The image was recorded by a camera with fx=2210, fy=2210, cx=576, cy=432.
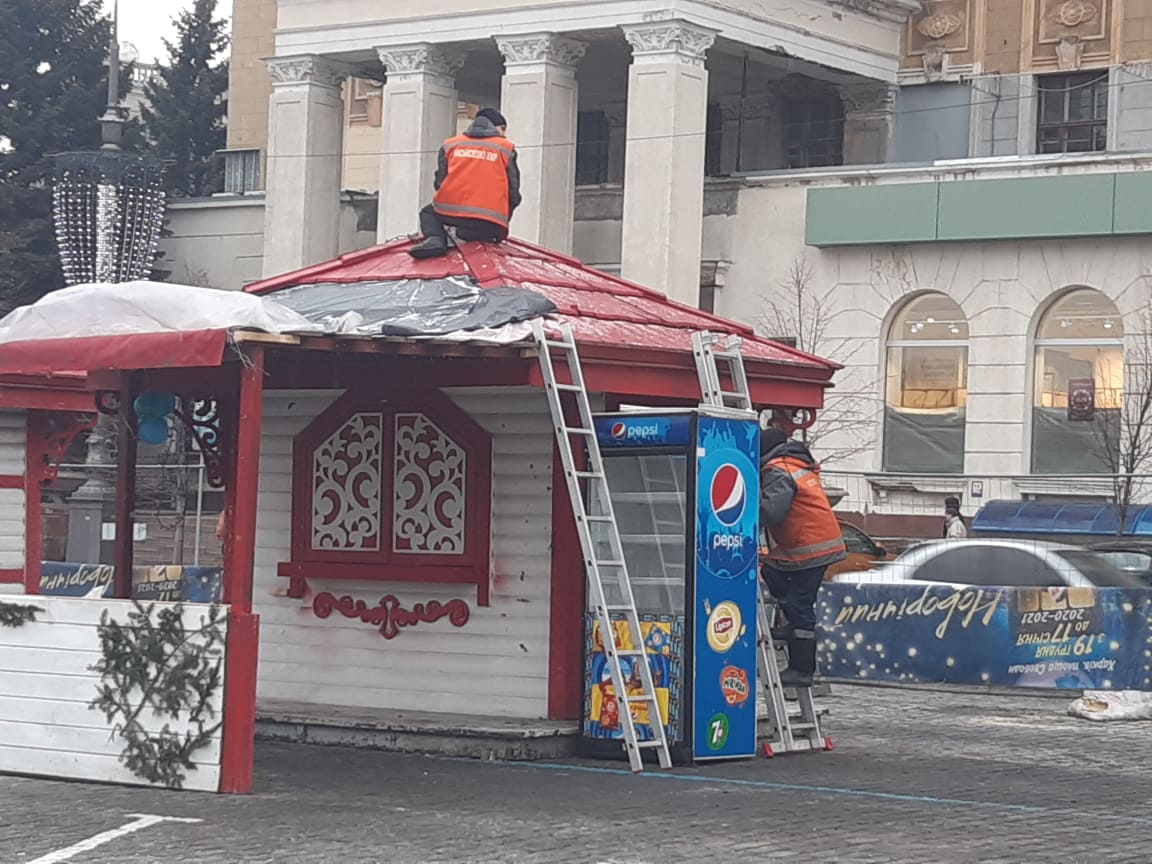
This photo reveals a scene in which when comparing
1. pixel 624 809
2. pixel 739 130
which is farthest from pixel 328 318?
pixel 739 130

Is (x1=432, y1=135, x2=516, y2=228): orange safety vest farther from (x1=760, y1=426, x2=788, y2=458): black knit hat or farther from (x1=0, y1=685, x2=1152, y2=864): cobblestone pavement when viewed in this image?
(x1=0, y1=685, x2=1152, y2=864): cobblestone pavement

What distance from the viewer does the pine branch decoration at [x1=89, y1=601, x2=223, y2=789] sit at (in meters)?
12.2

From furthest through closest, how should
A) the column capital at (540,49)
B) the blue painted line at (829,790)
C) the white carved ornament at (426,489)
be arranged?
1. the column capital at (540,49)
2. the white carved ornament at (426,489)
3. the blue painted line at (829,790)

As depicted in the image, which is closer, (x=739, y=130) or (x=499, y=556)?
(x=499, y=556)

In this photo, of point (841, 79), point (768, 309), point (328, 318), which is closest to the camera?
point (328, 318)

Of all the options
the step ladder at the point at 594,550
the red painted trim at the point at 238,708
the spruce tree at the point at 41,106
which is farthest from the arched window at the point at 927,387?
the red painted trim at the point at 238,708

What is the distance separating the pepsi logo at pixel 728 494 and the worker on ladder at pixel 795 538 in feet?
1.35

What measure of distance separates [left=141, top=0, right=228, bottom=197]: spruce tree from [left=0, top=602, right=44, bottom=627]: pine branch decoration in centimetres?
5245

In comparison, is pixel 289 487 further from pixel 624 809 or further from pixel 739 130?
pixel 739 130

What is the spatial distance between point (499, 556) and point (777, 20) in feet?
97.3

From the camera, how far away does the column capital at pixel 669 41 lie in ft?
134

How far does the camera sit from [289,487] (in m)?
16.1

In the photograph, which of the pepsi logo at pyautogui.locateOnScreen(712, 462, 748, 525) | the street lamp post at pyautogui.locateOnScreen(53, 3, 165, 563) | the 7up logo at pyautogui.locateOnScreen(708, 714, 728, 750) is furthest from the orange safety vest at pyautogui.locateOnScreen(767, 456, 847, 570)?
the street lamp post at pyautogui.locateOnScreen(53, 3, 165, 563)

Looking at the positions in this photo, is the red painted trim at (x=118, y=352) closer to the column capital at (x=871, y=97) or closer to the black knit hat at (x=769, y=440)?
the black knit hat at (x=769, y=440)
